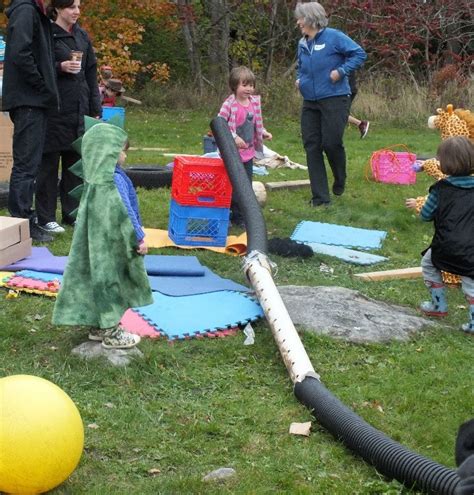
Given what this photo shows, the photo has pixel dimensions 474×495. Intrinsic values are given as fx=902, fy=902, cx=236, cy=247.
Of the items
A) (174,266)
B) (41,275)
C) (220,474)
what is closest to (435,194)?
(174,266)

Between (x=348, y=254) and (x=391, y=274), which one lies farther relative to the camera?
(x=348, y=254)

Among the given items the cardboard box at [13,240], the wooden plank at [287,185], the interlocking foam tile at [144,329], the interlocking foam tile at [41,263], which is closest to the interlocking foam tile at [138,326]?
the interlocking foam tile at [144,329]

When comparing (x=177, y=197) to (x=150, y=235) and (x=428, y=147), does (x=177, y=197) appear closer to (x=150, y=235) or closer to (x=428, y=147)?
(x=150, y=235)

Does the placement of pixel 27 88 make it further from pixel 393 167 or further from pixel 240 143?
pixel 393 167

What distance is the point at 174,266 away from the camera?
723 cm

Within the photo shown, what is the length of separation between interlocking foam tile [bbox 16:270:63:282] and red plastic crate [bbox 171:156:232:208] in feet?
5.66

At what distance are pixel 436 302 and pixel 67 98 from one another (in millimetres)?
3907

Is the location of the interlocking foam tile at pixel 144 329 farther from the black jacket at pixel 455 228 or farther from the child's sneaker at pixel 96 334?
the black jacket at pixel 455 228

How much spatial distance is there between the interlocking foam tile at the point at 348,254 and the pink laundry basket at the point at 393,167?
12.8 ft

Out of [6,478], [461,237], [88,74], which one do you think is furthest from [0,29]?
[6,478]

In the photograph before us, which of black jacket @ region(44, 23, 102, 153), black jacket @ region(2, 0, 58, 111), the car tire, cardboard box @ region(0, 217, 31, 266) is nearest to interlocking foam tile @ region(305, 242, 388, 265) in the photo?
black jacket @ region(44, 23, 102, 153)

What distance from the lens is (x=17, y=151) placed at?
793 cm

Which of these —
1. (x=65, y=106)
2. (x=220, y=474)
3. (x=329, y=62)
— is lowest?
(x=220, y=474)

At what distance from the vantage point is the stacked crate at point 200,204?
27.0 feet
